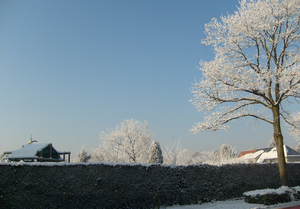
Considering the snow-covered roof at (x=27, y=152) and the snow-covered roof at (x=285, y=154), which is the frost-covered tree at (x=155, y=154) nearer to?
the snow-covered roof at (x=27, y=152)

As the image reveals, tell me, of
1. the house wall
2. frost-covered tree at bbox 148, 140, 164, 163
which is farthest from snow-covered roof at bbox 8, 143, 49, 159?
frost-covered tree at bbox 148, 140, 164, 163

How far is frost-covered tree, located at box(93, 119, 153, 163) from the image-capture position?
1582 inches

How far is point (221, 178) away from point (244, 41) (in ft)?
32.2

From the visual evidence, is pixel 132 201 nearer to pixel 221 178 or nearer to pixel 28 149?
pixel 221 178

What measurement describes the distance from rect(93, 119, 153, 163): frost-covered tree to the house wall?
25.7m

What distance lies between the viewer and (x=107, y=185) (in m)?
11.5

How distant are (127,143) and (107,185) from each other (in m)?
29.4

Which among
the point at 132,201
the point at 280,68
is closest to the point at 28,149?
the point at 132,201

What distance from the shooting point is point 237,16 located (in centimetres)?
1617

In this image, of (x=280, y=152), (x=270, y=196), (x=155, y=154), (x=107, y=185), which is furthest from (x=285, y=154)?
(x=107, y=185)

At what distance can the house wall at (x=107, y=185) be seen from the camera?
10400 mm

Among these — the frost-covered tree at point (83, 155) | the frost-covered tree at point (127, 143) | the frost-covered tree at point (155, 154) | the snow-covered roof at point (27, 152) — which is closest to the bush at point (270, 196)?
the snow-covered roof at point (27, 152)

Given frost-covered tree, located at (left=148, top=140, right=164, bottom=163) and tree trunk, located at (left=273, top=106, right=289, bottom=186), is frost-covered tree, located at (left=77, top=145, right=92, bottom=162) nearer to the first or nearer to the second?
frost-covered tree, located at (left=148, top=140, right=164, bottom=163)

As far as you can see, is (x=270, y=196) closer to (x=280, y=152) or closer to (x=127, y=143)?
(x=280, y=152)
